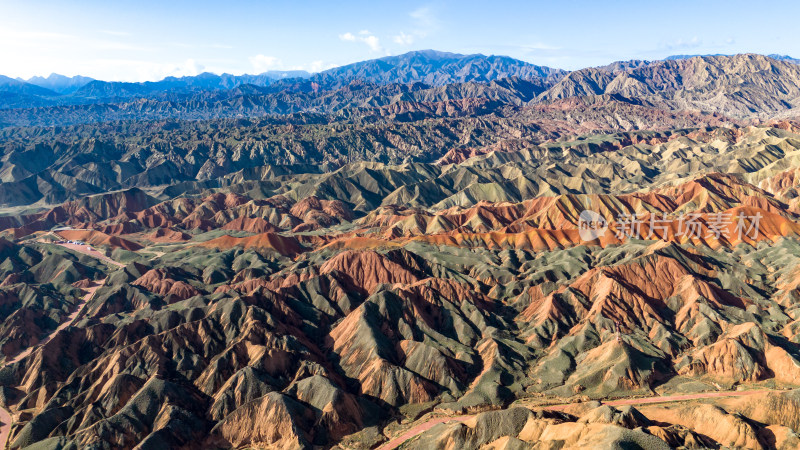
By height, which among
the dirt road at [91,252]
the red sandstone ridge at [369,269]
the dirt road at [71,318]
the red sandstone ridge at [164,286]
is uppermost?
the red sandstone ridge at [369,269]

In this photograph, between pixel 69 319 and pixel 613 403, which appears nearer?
pixel 613 403

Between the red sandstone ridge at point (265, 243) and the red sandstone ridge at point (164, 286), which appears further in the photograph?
the red sandstone ridge at point (265, 243)

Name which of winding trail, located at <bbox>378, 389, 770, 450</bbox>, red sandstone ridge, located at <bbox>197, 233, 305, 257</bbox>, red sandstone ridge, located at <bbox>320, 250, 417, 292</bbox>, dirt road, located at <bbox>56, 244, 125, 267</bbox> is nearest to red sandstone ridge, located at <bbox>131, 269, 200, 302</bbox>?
red sandstone ridge, located at <bbox>197, 233, 305, 257</bbox>

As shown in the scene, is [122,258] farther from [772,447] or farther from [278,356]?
[772,447]

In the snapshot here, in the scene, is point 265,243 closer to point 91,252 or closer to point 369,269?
point 369,269

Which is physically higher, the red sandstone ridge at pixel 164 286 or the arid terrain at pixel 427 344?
the arid terrain at pixel 427 344

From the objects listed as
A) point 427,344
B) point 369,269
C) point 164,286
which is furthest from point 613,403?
point 164,286

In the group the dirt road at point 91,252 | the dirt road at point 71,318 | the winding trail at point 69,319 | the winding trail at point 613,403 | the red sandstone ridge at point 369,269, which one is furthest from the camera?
the dirt road at point 91,252

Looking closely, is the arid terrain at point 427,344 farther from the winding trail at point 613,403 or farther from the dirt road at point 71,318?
the dirt road at point 71,318

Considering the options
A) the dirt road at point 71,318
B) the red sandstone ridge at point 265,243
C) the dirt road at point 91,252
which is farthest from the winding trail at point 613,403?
the dirt road at point 91,252

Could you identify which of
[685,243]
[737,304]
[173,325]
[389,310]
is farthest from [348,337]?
[685,243]

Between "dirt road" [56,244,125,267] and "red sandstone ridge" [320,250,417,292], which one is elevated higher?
"red sandstone ridge" [320,250,417,292]

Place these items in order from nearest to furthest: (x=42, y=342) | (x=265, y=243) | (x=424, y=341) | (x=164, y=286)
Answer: (x=424, y=341)
(x=42, y=342)
(x=164, y=286)
(x=265, y=243)

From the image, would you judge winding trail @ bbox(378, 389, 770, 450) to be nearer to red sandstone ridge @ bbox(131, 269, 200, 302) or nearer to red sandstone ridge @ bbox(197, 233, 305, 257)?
red sandstone ridge @ bbox(131, 269, 200, 302)
